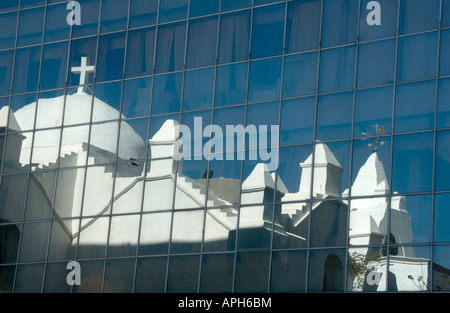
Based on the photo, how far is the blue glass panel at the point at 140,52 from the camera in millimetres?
37688

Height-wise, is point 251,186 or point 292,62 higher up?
point 292,62

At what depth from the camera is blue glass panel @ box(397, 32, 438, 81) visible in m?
32.0

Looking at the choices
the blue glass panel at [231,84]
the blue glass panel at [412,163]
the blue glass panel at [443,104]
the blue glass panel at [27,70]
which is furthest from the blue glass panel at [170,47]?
the blue glass panel at [443,104]

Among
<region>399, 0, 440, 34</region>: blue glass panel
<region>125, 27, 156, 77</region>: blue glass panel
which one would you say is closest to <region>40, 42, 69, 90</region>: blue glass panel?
<region>125, 27, 156, 77</region>: blue glass panel

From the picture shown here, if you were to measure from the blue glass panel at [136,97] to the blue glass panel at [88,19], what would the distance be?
9.95 feet

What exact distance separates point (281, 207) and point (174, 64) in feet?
23.3

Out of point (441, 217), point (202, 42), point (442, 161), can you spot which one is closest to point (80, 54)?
point (202, 42)

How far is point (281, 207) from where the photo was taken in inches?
1320

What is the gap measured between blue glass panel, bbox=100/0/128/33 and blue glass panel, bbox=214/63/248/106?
16.7 ft
